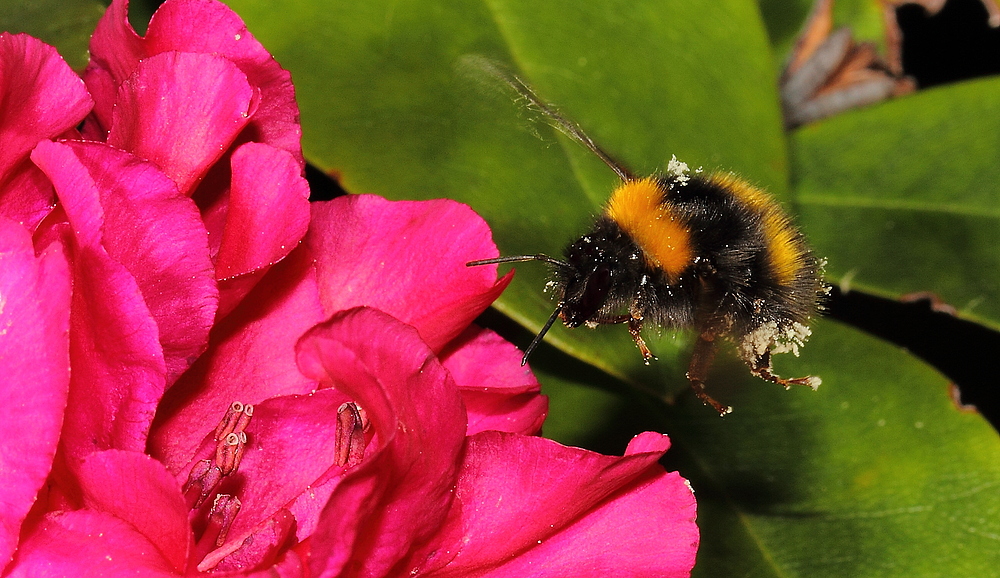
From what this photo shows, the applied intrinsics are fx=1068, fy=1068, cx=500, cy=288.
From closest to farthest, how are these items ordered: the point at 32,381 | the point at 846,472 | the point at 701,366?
1. the point at 32,381
2. the point at 701,366
3. the point at 846,472

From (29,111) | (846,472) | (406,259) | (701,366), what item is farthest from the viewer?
(846,472)

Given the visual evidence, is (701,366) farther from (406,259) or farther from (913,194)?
(913,194)

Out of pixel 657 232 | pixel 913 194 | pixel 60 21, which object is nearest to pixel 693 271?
pixel 657 232

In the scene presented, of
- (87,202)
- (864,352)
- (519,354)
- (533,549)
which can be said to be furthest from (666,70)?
(87,202)

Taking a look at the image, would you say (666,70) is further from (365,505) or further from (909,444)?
(365,505)

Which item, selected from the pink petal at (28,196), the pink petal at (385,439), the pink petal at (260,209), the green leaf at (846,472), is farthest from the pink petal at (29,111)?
the green leaf at (846,472)
